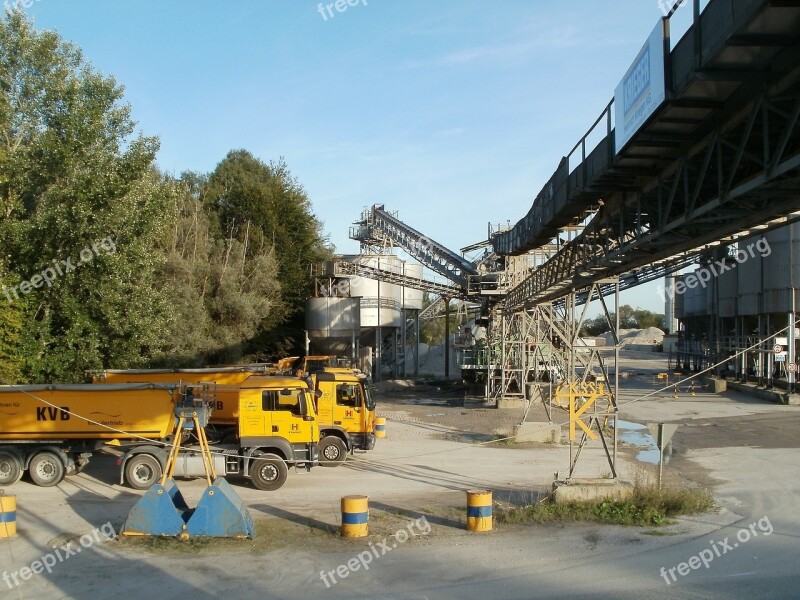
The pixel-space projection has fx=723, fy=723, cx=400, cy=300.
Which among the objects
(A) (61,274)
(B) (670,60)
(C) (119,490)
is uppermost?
(B) (670,60)

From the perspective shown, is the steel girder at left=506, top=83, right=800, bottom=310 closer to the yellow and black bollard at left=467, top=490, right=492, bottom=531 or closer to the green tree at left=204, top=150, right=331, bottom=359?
the yellow and black bollard at left=467, top=490, right=492, bottom=531

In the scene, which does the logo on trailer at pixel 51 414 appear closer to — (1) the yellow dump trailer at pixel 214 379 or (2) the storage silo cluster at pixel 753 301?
(1) the yellow dump trailer at pixel 214 379

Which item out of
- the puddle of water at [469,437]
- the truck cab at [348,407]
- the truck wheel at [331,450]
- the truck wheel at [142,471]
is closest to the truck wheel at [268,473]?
the truck wheel at [142,471]

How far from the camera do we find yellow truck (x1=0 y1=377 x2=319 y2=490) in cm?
1748

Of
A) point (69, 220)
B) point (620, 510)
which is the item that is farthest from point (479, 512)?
point (69, 220)

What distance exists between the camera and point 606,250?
17891 millimetres

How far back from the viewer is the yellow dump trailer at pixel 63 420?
17.6m

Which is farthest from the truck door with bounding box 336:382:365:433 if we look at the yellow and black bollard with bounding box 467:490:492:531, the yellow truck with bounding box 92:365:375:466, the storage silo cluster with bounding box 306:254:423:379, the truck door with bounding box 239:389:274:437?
the storage silo cluster with bounding box 306:254:423:379

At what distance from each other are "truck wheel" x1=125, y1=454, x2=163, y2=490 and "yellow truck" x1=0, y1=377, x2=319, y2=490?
24mm

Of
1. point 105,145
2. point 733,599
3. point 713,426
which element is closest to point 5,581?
point 733,599

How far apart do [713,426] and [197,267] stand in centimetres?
3010

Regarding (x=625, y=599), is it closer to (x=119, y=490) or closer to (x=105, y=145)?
(x=119, y=490)

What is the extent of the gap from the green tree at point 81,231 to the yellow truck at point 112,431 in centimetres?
438

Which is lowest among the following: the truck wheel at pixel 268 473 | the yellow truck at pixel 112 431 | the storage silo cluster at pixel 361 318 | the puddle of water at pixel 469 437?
the puddle of water at pixel 469 437
